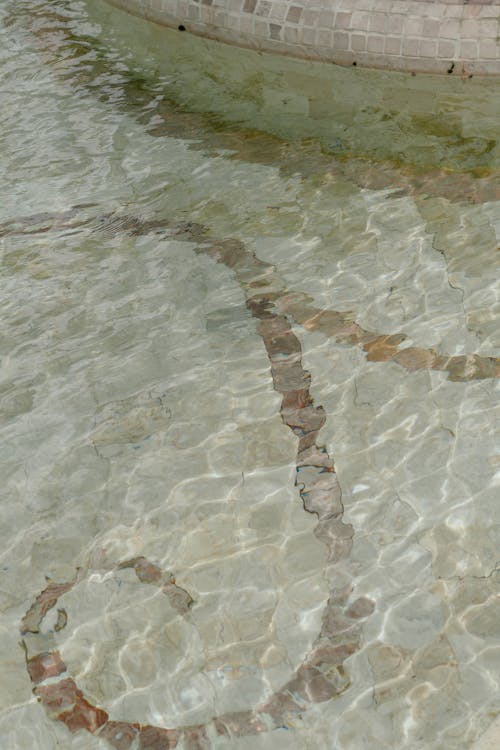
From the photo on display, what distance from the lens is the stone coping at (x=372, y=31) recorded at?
6.50 metres

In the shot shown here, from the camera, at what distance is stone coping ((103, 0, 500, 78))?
21.3ft

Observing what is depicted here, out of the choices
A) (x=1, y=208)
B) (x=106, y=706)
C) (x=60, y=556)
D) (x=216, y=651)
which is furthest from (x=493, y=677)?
(x=1, y=208)

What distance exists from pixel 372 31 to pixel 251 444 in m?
4.30

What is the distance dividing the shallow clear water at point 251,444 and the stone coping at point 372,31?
1.26 m

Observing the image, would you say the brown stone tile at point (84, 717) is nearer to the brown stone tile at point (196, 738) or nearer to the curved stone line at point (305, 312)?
the brown stone tile at point (196, 738)

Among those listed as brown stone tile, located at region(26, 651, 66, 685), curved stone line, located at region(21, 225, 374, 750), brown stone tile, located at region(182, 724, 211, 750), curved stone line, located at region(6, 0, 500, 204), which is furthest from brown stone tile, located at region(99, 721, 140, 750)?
curved stone line, located at region(6, 0, 500, 204)

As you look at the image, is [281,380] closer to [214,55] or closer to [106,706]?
[106,706]

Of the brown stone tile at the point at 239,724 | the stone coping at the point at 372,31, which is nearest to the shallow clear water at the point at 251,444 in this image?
the brown stone tile at the point at 239,724

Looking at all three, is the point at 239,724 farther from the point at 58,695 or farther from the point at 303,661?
the point at 58,695

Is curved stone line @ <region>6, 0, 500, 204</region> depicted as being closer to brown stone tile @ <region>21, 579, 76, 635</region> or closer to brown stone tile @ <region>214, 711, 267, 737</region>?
brown stone tile @ <region>21, 579, 76, 635</region>

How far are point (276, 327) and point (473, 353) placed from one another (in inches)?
36.6

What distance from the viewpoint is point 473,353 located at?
402 centimetres

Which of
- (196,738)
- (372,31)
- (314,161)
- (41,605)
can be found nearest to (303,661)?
(196,738)

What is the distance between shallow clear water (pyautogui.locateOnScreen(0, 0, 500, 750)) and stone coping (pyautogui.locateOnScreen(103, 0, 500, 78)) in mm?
1265
